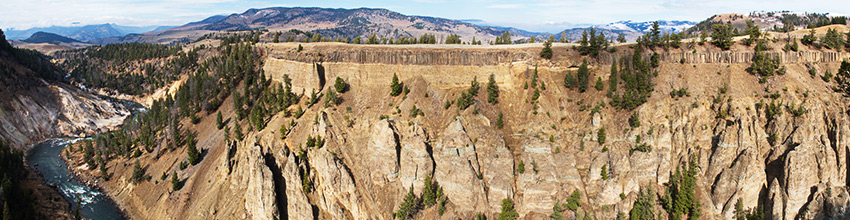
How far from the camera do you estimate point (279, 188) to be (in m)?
65.1

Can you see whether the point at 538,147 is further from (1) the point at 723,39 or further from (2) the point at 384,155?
(1) the point at 723,39

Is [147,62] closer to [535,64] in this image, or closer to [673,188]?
[535,64]

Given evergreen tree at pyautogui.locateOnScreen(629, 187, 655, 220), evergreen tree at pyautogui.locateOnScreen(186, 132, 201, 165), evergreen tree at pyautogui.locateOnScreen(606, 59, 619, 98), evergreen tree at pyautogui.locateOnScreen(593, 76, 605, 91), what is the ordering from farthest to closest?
evergreen tree at pyautogui.locateOnScreen(186, 132, 201, 165), evergreen tree at pyautogui.locateOnScreen(593, 76, 605, 91), evergreen tree at pyautogui.locateOnScreen(606, 59, 619, 98), evergreen tree at pyautogui.locateOnScreen(629, 187, 655, 220)

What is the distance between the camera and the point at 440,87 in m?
71.7

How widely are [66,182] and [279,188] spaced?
46716 millimetres

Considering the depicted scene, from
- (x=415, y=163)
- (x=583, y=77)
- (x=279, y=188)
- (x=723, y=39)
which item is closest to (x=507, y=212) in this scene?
(x=415, y=163)

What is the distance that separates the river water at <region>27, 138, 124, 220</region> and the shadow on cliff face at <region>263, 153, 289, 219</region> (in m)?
25.9

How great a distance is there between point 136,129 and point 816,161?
4348 inches

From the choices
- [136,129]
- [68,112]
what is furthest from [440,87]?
[68,112]

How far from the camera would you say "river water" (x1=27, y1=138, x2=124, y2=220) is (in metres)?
72.9

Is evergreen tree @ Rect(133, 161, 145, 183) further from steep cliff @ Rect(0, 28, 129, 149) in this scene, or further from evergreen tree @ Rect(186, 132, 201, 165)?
steep cliff @ Rect(0, 28, 129, 149)

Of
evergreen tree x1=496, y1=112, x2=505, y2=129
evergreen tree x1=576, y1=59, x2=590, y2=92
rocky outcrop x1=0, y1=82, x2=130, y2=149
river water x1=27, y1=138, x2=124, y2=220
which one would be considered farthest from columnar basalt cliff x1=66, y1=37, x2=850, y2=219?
rocky outcrop x1=0, y1=82, x2=130, y2=149

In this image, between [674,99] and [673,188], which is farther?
[674,99]

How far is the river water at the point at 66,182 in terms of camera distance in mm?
72938
